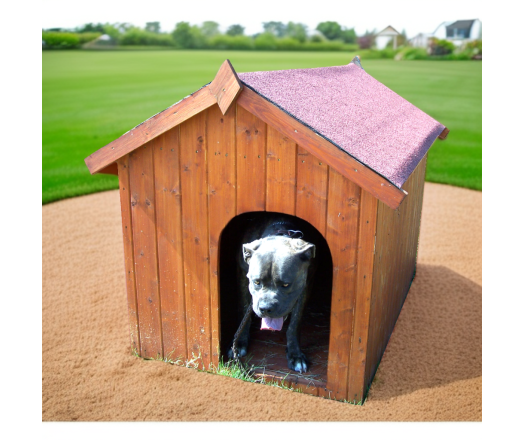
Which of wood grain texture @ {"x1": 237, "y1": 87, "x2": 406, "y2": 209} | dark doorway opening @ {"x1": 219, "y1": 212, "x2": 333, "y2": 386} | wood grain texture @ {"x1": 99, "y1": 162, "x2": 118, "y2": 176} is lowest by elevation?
dark doorway opening @ {"x1": 219, "y1": 212, "x2": 333, "y2": 386}

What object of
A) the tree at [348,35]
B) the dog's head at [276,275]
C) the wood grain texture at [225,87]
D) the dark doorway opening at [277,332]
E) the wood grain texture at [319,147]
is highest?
the tree at [348,35]

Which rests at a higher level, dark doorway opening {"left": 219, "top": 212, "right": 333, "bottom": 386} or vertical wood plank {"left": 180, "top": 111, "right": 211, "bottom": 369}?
vertical wood plank {"left": 180, "top": 111, "right": 211, "bottom": 369}

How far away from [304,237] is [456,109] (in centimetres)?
1521

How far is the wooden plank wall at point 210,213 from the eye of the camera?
383 centimetres

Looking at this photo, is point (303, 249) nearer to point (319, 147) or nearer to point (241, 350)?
point (319, 147)

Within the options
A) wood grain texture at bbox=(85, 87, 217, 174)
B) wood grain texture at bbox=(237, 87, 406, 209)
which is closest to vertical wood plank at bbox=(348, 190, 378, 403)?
wood grain texture at bbox=(237, 87, 406, 209)

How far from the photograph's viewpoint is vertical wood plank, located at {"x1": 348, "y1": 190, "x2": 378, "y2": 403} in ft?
12.3

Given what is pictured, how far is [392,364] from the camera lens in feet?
15.8

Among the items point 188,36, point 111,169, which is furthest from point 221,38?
point 111,169

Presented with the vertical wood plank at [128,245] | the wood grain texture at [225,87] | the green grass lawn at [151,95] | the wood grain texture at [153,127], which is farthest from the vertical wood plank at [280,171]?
the green grass lawn at [151,95]

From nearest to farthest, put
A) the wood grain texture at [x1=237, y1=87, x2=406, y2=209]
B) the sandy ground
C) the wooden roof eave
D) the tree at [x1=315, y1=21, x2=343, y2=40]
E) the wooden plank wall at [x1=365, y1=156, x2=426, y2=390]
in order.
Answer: the wood grain texture at [x1=237, y1=87, x2=406, y2=209], the wooden roof eave, the wooden plank wall at [x1=365, y1=156, x2=426, y2=390], the sandy ground, the tree at [x1=315, y1=21, x2=343, y2=40]

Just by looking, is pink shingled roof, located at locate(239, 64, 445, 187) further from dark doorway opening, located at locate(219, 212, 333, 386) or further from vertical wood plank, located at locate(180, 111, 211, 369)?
dark doorway opening, located at locate(219, 212, 333, 386)

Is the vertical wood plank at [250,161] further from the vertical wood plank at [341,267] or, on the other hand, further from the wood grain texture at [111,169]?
the wood grain texture at [111,169]

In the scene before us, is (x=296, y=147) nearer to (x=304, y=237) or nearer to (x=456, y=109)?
(x=304, y=237)
